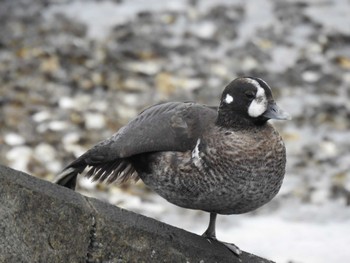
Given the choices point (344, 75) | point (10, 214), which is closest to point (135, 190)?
point (344, 75)

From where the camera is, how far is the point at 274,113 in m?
3.88

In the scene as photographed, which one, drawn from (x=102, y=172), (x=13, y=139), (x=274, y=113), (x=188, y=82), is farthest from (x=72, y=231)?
(x=188, y=82)

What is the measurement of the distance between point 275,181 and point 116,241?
2.31ft

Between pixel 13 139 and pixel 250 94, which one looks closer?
pixel 250 94

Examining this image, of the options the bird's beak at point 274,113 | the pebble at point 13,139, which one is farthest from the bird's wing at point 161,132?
the pebble at point 13,139

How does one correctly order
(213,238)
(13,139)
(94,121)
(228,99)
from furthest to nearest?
(94,121) → (13,139) → (213,238) → (228,99)

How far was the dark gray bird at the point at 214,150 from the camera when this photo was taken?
3875 mm

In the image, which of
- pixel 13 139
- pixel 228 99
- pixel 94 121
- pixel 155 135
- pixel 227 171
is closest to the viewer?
pixel 227 171

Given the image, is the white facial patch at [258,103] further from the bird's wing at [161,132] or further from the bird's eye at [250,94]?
the bird's wing at [161,132]

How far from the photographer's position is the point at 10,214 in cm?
362

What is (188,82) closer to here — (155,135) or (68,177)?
(68,177)

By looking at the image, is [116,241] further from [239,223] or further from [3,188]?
[239,223]

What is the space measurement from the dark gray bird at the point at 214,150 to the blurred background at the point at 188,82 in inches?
77.9

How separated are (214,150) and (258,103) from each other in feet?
0.87
